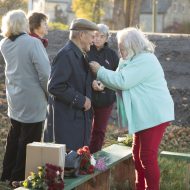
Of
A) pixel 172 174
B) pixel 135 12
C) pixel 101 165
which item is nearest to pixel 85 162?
pixel 101 165

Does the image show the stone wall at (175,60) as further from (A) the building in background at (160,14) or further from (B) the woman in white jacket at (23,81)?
(A) the building in background at (160,14)

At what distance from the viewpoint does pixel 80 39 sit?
17.9 feet

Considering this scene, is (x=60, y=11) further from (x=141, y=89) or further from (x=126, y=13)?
(x=141, y=89)

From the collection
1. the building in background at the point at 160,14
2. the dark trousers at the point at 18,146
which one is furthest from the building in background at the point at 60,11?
the dark trousers at the point at 18,146

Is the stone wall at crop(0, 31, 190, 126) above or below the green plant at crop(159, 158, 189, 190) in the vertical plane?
above

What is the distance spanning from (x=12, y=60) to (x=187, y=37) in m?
10.7

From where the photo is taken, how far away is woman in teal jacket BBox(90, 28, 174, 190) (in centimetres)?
547

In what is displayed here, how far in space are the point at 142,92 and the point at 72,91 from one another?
0.67 m

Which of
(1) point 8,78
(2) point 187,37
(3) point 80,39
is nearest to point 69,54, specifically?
(3) point 80,39

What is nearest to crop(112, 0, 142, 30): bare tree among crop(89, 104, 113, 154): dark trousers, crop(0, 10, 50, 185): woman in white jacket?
crop(89, 104, 113, 154): dark trousers

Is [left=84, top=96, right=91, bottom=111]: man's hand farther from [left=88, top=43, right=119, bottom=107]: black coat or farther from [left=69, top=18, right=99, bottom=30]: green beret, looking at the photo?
[left=88, top=43, right=119, bottom=107]: black coat

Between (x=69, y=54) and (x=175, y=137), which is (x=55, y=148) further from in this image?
(x=175, y=137)

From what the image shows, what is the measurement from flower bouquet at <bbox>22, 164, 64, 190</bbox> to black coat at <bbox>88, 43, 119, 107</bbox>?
2.06 metres

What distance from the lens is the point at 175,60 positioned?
49.6ft
